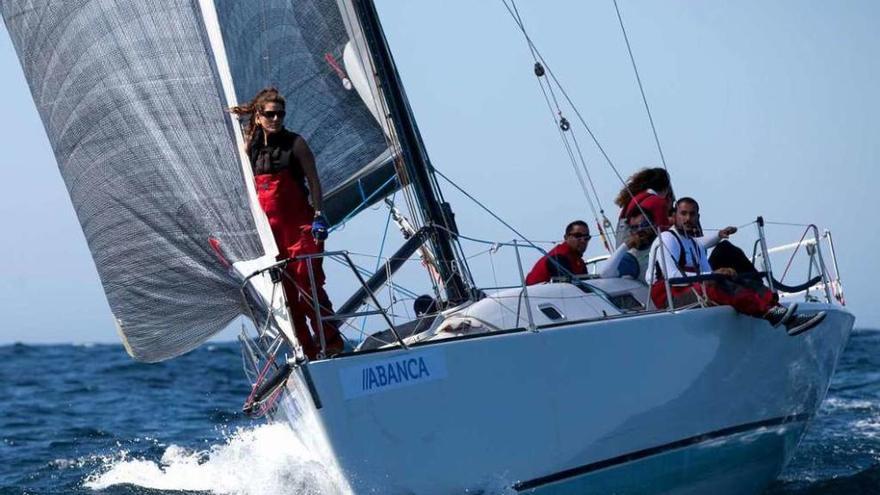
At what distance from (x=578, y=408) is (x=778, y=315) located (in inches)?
62.6

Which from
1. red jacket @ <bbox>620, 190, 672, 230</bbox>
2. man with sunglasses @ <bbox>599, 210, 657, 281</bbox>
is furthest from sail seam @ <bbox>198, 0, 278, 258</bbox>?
red jacket @ <bbox>620, 190, 672, 230</bbox>

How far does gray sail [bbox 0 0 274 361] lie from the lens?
763 cm

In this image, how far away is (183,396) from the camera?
1844cm

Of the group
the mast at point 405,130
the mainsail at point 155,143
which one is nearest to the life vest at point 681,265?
the mast at point 405,130

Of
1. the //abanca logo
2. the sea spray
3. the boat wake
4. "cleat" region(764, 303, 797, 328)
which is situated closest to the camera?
the //abanca logo

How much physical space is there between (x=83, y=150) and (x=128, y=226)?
0.56m

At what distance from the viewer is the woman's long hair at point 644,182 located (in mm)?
9133

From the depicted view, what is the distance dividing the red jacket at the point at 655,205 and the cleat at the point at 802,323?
41.2 inches

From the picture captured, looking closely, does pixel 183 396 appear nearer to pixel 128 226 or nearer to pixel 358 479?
pixel 128 226

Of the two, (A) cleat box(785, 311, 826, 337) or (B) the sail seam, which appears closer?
(B) the sail seam

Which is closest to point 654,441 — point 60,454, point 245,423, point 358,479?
point 358,479

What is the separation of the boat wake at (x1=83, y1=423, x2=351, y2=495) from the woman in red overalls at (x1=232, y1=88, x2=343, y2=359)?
2.11 ft

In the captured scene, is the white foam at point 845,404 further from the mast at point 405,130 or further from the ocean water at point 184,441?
the mast at point 405,130

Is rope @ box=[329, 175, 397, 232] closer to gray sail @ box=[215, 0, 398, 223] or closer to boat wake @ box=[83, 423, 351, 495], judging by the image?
gray sail @ box=[215, 0, 398, 223]
